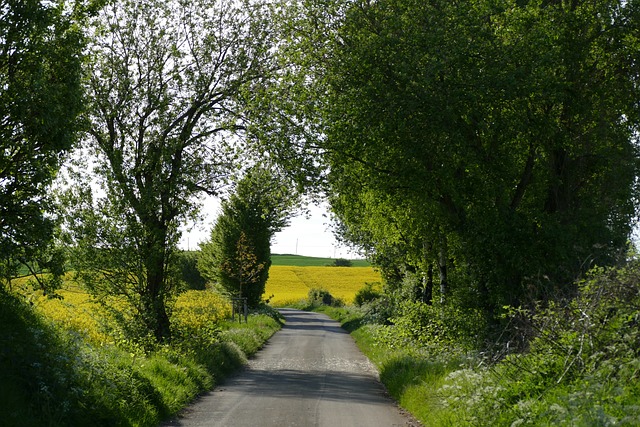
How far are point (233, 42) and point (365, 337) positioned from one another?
16.7 meters

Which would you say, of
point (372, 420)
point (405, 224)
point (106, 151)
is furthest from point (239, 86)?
point (372, 420)

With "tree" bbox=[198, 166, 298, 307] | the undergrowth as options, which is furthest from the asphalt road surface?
"tree" bbox=[198, 166, 298, 307]

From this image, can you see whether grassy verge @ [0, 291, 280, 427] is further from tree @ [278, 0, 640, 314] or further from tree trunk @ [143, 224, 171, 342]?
tree @ [278, 0, 640, 314]

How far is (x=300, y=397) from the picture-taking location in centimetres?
1592

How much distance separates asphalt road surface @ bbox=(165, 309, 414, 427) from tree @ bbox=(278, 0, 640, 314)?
184 inches

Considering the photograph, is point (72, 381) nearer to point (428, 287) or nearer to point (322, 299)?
point (428, 287)

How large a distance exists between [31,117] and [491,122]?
1144cm

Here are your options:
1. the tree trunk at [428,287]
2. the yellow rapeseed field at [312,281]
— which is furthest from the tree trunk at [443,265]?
the yellow rapeseed field at [312,281]

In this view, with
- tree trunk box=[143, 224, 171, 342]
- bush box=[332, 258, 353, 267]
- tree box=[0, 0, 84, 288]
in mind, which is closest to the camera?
tree box=[0, 0, 84, 288]

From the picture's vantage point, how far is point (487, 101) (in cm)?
1797

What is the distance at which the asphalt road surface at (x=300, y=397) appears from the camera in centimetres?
1286

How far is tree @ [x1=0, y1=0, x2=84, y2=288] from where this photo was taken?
12.1 metres

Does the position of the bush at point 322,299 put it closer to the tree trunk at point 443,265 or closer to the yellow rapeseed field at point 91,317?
the yellow rapeseed field at point 91,317

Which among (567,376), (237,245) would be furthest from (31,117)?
(237,245)
